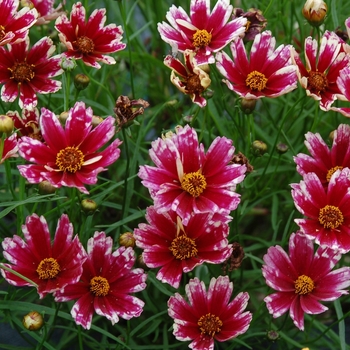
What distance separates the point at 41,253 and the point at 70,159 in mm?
164

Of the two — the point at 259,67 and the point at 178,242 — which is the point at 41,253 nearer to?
the point at 178,242

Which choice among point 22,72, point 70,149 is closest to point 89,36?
point 22,72

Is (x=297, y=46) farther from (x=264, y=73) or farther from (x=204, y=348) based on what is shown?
(x=204, y=348)

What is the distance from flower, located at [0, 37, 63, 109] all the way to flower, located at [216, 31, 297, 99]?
0.31 m

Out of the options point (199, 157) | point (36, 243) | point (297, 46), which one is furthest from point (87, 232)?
point (297, 46)

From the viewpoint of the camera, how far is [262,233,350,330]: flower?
1061 millimetres

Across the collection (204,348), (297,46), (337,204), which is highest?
(297,46)

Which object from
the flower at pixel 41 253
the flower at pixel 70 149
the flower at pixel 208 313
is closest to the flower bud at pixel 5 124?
the flower at pixel 70 149

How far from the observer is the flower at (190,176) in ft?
3.23

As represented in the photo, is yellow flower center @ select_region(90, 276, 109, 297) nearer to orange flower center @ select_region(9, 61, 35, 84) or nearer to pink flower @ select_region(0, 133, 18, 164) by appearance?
pink flower @ select_region(0, 133, 18, 164)

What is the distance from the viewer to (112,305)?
1.06 meters

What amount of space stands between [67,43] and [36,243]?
363 millimetres

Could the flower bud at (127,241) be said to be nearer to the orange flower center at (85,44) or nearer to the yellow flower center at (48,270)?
the yellow flower center at (48,270)

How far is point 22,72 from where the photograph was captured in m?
1.22
